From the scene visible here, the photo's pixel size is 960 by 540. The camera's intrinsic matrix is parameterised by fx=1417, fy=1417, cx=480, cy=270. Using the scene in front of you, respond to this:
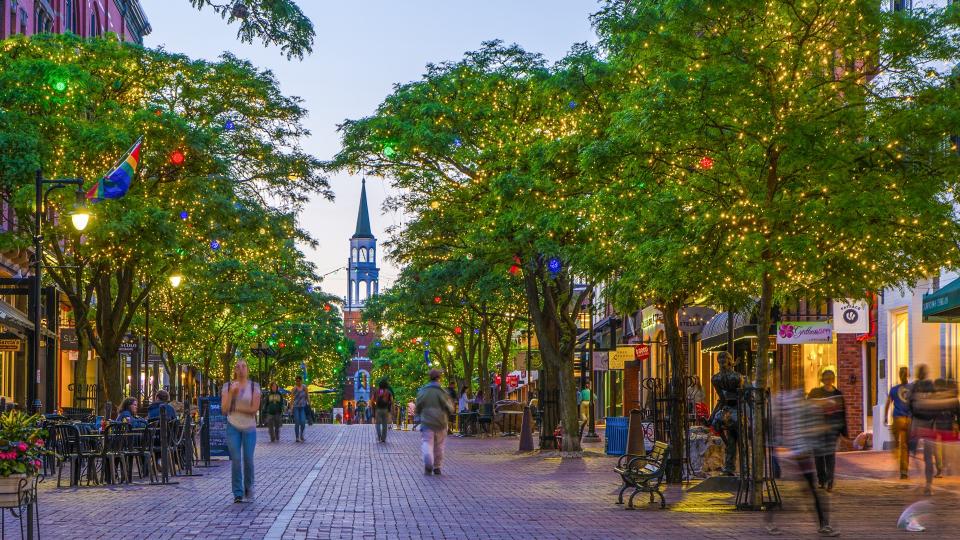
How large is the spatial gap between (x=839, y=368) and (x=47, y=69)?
65.2 feet

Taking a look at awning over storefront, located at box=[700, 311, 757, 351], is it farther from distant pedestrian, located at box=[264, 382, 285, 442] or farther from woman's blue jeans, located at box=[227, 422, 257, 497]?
woman's blue jeans, located at box=[227, 422, 257, 497]

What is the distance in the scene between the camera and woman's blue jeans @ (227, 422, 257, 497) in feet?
57.1

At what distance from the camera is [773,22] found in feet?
57.4

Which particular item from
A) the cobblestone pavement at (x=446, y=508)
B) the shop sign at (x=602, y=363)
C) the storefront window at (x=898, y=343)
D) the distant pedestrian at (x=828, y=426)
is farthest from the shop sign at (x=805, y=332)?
the shop sign at (x=602, y=363)

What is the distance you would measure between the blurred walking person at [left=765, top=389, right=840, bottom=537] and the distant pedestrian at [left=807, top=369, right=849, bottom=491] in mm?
98

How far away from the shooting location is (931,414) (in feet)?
57.6

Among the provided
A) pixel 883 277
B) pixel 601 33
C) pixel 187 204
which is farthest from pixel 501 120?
pixel 883 277

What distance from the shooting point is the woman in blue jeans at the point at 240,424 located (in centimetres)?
1744

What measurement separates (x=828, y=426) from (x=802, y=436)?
1.05 metres

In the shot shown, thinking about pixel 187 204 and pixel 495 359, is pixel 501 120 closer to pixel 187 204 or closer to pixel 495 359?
pixel 187 204

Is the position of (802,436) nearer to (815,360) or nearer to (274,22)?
(274,22)

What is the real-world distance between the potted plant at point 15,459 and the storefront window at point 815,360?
88.6ft

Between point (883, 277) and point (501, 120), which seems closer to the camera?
point (883, 277)

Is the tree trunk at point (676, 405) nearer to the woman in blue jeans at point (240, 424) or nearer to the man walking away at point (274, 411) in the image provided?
the woman in blue jeans at point (240, 424)
